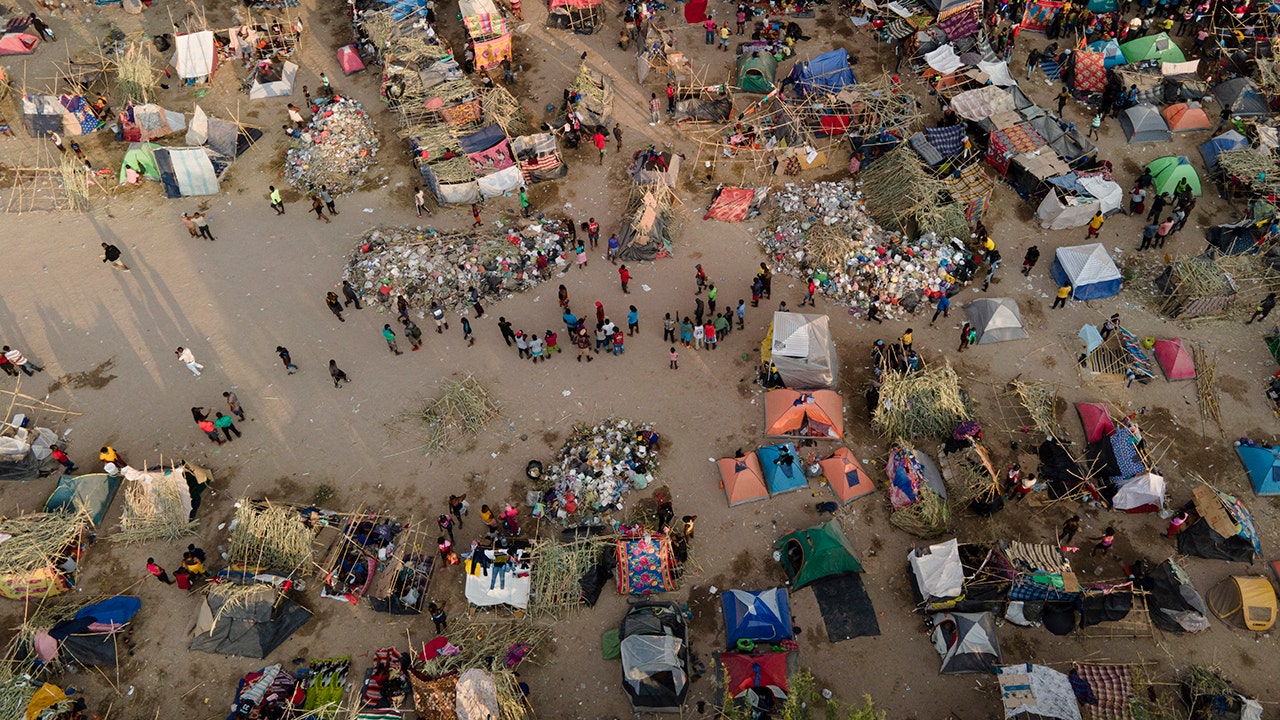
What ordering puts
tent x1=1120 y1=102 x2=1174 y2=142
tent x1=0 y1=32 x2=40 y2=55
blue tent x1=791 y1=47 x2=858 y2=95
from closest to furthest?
tent x1=1120 y1=102 x2=1174 y2=142, blue tent x1=791 y1=47 x2=858 y2=95, tent x1=0 y1=32 x2=40 y2=55

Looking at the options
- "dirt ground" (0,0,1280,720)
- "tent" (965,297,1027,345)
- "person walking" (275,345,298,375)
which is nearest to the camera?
"dirt ground" (0,0,1280,720)

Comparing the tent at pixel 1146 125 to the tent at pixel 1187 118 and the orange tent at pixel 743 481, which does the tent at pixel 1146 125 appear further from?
the orange tent at pixel 743 481

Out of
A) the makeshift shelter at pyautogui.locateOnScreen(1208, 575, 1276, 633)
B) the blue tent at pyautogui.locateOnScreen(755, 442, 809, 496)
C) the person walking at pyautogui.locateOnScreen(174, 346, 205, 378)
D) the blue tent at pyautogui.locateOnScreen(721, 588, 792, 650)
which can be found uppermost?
the person walking at pyautogui.locateOnScreen(174, 346, 205, 378)

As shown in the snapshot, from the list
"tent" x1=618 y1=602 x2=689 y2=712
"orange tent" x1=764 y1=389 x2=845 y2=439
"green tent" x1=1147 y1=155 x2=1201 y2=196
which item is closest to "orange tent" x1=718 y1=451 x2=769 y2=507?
"orange tent" x1=764 y1=389 x2=845 y2=439

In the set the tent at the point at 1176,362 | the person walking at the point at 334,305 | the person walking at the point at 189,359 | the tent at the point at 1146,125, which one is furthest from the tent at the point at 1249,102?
the person walking at the point at 189,359

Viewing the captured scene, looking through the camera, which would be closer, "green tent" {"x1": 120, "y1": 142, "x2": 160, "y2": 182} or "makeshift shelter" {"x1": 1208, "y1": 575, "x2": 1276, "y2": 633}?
"makeshift shelter" {"x1": 1208, "y1": 575, "x2": 1276, "y2": 633}

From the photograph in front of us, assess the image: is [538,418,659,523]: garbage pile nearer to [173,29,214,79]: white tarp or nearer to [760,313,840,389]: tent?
[760,313,840,389]: tent

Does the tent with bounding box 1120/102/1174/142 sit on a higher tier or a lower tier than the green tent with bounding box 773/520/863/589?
higher
